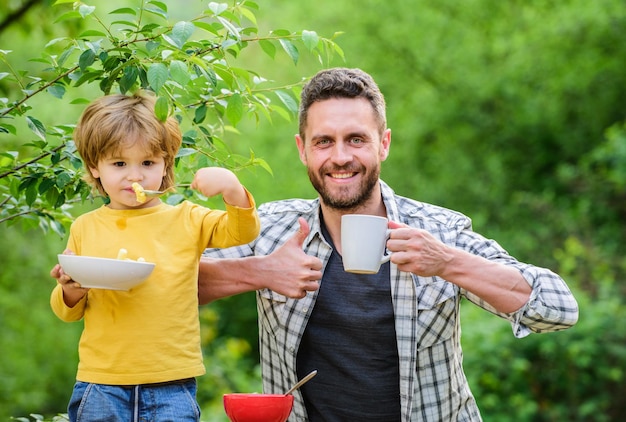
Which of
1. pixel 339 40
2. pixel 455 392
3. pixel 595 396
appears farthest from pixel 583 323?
pixel 339 40

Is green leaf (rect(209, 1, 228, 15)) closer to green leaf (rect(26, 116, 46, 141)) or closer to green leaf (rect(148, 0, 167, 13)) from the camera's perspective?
green leaf (rect(148, 0, 167, 13))

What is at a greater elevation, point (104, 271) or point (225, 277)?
point (225, 277)

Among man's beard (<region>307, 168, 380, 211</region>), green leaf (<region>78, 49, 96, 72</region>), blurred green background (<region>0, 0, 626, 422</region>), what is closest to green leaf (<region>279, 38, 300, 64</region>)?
man's beard (<region>307, 168, 380, 211</region>)

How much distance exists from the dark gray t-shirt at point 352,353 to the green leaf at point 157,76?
3.06ft

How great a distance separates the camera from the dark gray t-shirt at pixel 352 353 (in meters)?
2.78


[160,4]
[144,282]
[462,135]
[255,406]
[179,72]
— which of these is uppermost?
[462,135]

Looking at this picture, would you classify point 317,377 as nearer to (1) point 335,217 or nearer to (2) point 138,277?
(1) point 335,217

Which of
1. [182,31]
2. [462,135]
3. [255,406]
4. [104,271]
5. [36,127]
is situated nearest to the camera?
[104,271]

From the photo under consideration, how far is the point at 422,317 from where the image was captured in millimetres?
2748

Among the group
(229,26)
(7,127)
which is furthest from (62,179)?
(229,26)

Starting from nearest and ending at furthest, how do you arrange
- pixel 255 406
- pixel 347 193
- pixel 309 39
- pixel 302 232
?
pixel 255 406
pixel 309 39
pixel 302 232
pixel 347 193

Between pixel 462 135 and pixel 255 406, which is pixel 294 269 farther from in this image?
pixel 462 135

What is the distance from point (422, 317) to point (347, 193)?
45 centimetres

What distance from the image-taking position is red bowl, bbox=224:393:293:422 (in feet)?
7.17
